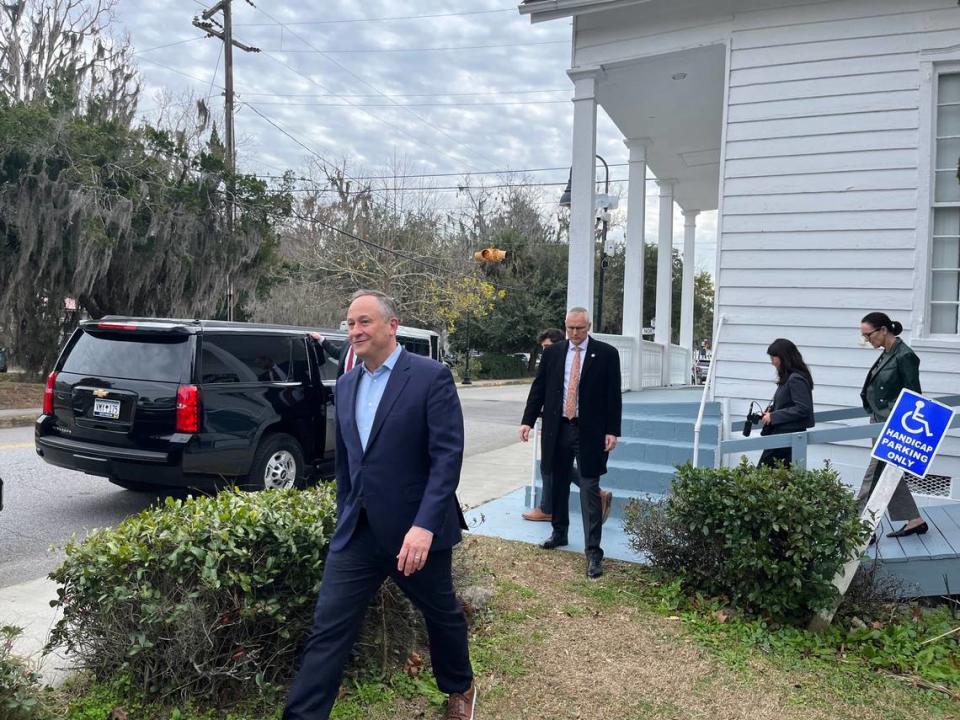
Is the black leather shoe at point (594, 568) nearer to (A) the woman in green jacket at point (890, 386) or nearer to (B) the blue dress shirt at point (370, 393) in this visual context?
(A) the woman in green jacket at point (890, 386)

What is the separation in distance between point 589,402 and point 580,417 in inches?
5.1

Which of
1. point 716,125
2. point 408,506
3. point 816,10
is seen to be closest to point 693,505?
point 408,506

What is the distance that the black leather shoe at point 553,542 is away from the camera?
5582 millimetres

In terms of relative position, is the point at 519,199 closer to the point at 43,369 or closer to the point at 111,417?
the point at 43,369

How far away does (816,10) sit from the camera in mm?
6797

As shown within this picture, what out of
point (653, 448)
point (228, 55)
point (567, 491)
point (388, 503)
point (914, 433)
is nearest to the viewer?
point (388, 503)

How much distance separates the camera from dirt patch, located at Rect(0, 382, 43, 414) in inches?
584

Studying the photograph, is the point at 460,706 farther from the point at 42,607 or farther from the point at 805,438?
the point at 42,607

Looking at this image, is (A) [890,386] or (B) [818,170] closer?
(A) [890,386]

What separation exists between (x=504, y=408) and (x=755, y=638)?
16.2m

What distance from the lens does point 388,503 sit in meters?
2.76

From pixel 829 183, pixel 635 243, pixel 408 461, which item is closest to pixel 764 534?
pixel 408 461

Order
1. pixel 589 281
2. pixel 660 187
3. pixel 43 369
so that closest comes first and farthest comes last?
1. pixel 589 281
2. pixel 660 187
3. pixel 43 369

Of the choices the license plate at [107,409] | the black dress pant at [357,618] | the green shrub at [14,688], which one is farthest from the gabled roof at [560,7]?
the green shrub at [14,688]
